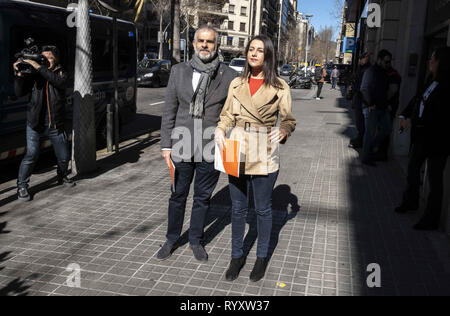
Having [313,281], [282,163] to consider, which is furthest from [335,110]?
[313,281]

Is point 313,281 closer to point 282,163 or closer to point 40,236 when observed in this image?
point 40,236

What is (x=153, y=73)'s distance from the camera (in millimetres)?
23234

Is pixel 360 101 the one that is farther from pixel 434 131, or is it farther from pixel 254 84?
pixel 254 84

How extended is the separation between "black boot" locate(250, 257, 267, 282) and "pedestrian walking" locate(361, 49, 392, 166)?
4877 millimetres

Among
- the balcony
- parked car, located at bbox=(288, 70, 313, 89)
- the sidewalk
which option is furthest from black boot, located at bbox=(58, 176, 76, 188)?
the balcony

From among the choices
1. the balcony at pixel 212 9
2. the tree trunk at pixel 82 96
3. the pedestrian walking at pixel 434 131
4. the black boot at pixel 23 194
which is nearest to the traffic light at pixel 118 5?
the tree trunk at pixel 82 96

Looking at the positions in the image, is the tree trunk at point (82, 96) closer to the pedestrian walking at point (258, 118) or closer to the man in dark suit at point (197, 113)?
the man in dark suit at point (197, 113)

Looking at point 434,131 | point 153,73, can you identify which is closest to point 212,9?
point 153,73

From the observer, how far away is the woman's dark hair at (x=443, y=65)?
4.58 meters

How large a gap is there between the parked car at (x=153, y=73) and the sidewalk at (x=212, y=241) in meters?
16.8

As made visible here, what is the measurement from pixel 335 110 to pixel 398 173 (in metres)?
10.7

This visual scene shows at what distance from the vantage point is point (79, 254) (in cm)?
402

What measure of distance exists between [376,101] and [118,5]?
15.6 ft

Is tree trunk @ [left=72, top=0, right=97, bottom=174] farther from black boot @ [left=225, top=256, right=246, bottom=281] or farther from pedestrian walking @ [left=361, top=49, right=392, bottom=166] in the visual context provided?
pedestrian walking @ [left=361, top=49, right=392, bottom=166]
